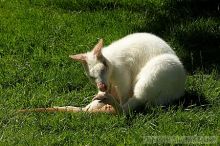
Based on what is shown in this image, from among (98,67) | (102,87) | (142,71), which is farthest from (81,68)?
(102,87)

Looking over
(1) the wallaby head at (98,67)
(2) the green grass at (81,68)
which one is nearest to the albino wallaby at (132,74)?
(1) the wallaby head at (98,67)

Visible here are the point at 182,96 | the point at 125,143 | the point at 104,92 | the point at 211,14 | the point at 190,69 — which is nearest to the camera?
the point at 125,143

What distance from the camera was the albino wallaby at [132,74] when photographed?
6930 millimetres

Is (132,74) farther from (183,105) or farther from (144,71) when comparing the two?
(183,105)

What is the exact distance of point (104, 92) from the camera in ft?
22.5

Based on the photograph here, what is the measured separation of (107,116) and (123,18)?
3.45 meters

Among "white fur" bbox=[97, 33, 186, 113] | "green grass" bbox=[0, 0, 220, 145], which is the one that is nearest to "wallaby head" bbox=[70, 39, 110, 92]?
"white fur" bbox=[97, 33, 186, 113]

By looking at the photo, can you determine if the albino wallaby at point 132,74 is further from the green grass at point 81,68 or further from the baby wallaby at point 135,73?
the green grass at point 81,68

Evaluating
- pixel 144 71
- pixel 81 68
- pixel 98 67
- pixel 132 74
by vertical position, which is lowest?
pixel 81 68

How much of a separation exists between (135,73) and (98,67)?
0.61 m

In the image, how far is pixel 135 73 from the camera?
7.33 metres

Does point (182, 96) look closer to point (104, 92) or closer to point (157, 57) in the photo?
point (157, 57)

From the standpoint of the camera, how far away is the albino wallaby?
693 cm

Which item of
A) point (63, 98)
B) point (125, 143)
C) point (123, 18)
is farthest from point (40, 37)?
point (125, 143)
